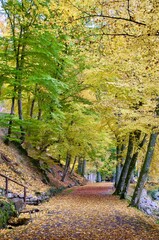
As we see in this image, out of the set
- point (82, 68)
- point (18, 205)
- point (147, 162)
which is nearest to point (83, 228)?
point (18, 205)

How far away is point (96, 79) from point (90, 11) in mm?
8386

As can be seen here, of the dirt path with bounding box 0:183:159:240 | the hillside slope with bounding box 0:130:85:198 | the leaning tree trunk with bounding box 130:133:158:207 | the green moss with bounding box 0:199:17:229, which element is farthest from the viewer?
the hillside slope with bounding box 0:130:85:198

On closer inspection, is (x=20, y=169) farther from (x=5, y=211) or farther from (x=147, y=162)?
(x=147, y=162)

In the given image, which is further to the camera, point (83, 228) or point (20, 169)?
point (20, 169)

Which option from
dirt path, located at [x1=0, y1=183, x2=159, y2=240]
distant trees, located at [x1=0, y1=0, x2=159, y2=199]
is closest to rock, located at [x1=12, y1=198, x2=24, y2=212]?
dirt path, located at [x1=0, y1=183, x2=159, y2=240]

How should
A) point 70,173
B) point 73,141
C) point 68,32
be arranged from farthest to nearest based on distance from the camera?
point 70,173 → point 73,141 → point 68,32

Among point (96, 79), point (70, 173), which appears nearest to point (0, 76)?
point (96, 79)

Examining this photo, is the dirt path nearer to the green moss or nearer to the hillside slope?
the green moss

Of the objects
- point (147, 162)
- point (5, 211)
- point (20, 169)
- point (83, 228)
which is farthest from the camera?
point (20, 169)

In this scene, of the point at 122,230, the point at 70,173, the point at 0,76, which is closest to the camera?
the point at 122,230

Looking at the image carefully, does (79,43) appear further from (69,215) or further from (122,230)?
(69,215)

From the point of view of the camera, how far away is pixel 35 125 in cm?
1327

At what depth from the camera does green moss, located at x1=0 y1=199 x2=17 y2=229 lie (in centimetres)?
713

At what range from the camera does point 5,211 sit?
7539 mm
